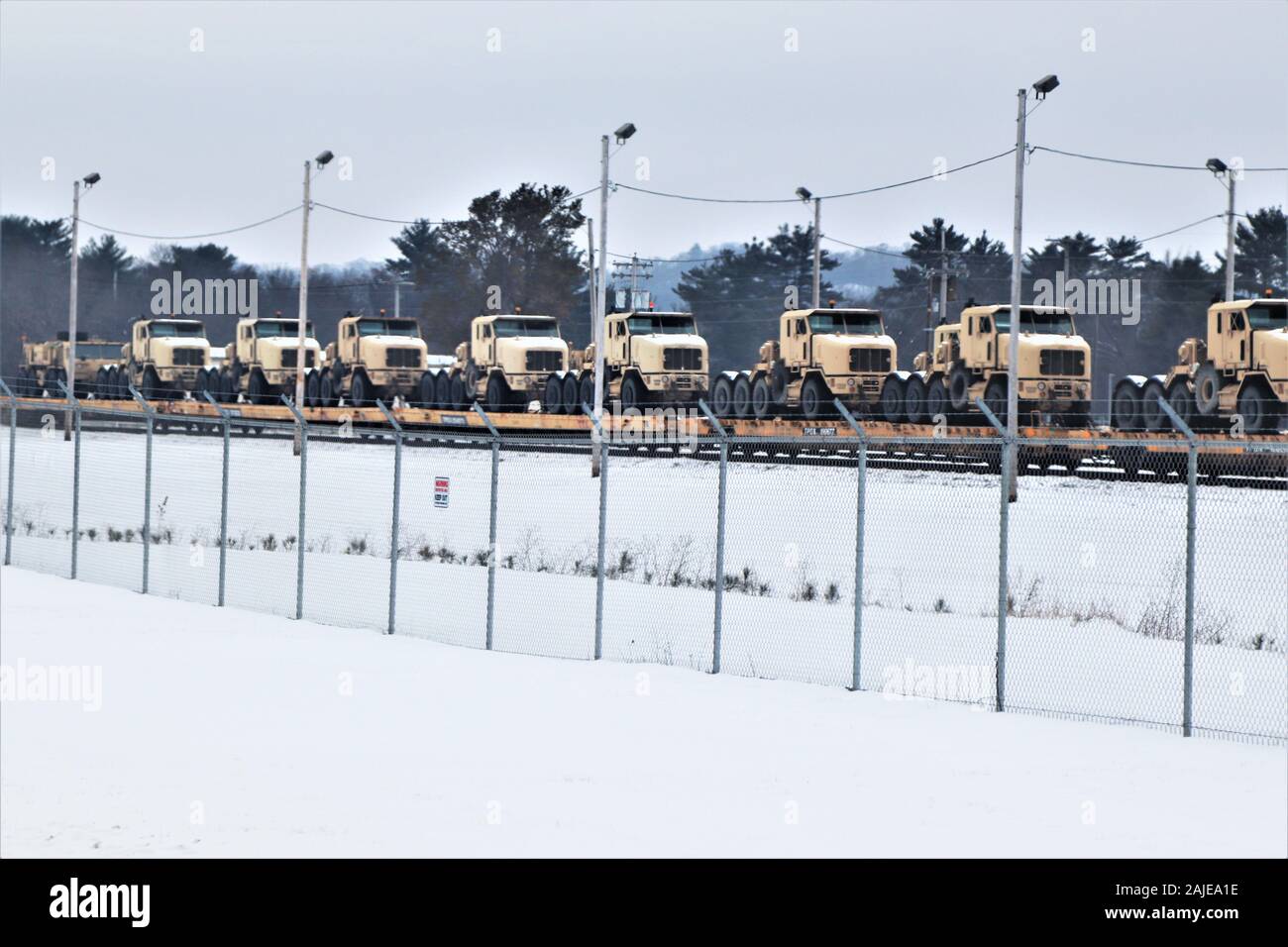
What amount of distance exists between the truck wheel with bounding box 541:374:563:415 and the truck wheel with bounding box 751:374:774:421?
5235 mm

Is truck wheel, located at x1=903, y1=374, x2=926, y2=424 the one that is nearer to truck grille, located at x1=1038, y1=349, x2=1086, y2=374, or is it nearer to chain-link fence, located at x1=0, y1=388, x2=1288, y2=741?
chain-link fence, located at x1=0, y1=388, x2=1288, y2=741

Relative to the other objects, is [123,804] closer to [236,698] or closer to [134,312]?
[236,698]

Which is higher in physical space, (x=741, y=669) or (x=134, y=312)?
(x=134, y=312)

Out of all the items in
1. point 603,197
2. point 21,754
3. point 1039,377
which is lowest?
point 21,754

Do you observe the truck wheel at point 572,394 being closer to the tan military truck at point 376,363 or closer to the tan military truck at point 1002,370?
the tan military truck at point 376,363

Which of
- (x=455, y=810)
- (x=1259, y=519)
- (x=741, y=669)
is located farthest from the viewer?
(x=1259, y=519)

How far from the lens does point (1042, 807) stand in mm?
10273

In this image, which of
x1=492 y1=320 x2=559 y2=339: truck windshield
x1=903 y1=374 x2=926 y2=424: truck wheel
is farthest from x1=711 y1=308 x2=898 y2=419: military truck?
x1=492 y1=320 x2=559 y2=339: truck windshield

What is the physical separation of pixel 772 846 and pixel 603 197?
1081 inches

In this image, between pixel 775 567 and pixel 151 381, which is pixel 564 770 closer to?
pixel 775 567

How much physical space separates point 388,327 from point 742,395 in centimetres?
1336

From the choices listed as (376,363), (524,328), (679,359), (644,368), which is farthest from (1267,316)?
(376,363)
